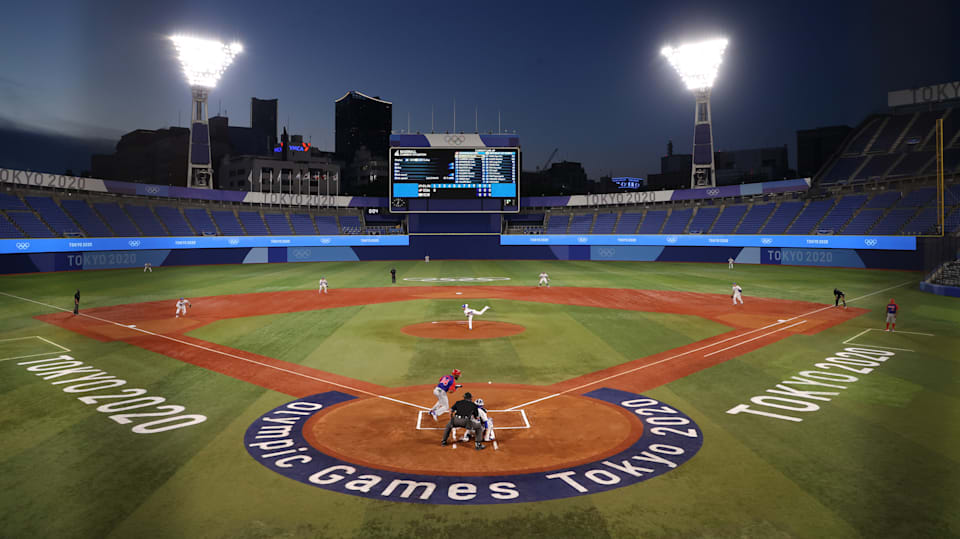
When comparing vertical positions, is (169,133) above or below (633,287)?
above

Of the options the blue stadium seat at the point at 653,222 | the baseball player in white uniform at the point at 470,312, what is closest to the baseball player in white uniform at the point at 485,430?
the baseball player in white uniform at the point at 470,312

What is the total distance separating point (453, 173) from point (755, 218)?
3547 cm

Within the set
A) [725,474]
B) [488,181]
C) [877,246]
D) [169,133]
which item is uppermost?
[169,133]

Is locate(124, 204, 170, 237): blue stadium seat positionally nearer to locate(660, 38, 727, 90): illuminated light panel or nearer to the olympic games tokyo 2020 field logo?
the olympic games tokyo 2020 field logo

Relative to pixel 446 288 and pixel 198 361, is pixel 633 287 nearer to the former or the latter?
pixel 446 288

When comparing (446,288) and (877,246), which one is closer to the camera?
(446,288)

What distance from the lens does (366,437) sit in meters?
11.2

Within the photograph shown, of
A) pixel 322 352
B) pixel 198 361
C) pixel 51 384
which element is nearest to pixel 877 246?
pixel 322 352

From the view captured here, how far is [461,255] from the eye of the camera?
73.9 metres

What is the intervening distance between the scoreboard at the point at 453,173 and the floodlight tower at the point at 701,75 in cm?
2193

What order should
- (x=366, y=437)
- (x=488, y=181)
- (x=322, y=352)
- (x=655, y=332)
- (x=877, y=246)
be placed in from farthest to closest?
(x=488, y=181) → (x=877, y=246) → (x=655, y=332) → (x=322, y=352) → (x=366, y=437)

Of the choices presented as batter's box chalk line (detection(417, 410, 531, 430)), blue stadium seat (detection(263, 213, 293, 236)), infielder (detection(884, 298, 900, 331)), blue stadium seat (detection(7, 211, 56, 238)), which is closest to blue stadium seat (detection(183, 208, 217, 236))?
blue stadium seat (detection(263, 213, 293, 236))

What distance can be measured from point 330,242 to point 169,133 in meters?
93.3

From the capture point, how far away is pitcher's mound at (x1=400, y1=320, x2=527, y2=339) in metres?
21.9
